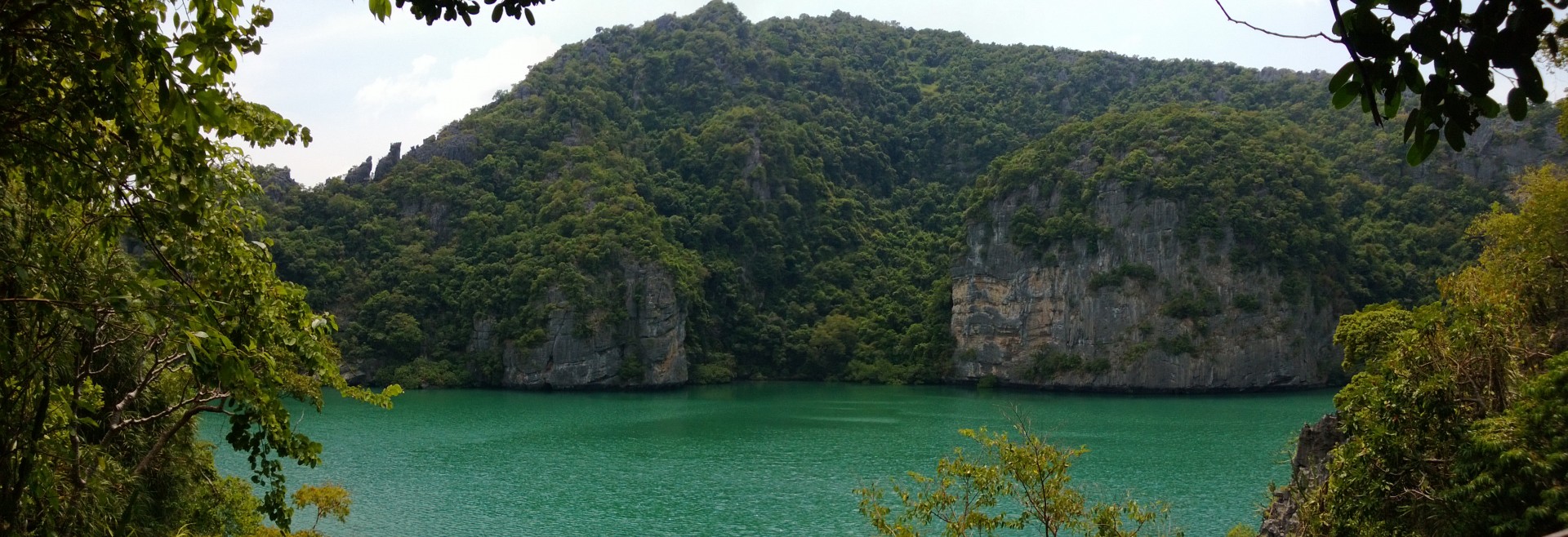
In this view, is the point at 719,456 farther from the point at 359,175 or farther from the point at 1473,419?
the point at 359,175

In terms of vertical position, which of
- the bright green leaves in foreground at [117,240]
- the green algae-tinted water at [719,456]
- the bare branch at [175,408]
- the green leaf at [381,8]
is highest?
the green leaf at [381,8]

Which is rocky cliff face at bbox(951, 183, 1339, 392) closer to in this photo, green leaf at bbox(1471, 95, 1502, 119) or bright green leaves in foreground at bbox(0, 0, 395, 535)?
bright green leaves in foreground at bbox(0, 0, 395, 535)

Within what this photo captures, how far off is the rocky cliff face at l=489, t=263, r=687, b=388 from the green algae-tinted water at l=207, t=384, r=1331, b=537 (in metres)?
5.89

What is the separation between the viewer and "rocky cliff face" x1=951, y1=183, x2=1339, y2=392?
173ft

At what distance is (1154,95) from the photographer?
3322 inches

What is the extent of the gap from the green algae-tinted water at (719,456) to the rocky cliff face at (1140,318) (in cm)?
442

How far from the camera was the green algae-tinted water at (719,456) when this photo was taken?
68.9 ft

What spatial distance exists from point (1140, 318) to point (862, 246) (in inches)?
968

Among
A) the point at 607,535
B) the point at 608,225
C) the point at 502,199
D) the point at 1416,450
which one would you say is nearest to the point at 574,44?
the point at 502,199

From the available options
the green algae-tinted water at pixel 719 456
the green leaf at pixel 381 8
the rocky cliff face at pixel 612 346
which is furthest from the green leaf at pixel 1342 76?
the rocky cliff face at pixel 612 346

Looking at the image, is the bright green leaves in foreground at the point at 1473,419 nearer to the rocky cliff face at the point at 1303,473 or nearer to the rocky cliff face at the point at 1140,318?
the rocky cliff face at the point at 1303,473

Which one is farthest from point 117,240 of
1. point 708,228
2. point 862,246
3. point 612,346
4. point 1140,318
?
point 862,246

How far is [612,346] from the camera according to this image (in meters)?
56.4

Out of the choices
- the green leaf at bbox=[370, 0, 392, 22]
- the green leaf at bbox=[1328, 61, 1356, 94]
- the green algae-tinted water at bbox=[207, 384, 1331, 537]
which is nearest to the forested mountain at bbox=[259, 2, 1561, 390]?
the green algae-tinted water at bbox=[207, 384, 1331, 537]
